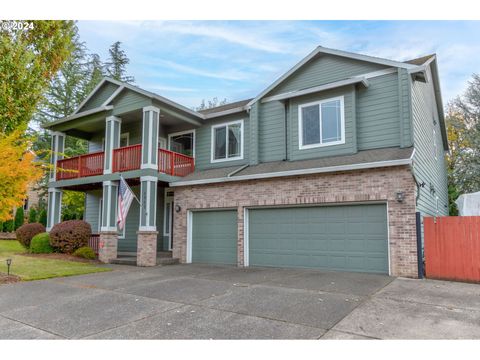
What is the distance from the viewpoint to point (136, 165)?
1370cm

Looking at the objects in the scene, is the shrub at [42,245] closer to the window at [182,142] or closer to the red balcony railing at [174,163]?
the red balcony railing at [174,163]

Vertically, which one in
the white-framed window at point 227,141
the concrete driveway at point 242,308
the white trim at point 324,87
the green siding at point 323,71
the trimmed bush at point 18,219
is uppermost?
the green siding at point 323,71

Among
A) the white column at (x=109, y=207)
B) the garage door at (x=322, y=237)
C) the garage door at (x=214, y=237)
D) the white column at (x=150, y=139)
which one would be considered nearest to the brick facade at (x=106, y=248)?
the white column at (x=109, y=207)

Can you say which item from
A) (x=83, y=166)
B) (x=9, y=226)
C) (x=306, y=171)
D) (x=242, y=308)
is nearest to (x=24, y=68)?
(x=83, y=166)

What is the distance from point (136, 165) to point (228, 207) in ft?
13.1

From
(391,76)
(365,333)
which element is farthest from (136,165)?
(365,333)

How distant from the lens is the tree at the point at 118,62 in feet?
112

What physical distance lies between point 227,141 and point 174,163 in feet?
Answer: 7.70

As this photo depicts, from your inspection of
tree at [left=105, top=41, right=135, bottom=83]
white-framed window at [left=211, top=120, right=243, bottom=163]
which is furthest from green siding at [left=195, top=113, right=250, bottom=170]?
tree at [left=105, top=41, right=135, bottom=83]

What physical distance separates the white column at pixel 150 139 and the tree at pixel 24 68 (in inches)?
143

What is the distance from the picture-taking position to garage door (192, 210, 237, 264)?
495 inches

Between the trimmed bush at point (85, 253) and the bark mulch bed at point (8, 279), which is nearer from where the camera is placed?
the bark mulch bed at point (8, 279)

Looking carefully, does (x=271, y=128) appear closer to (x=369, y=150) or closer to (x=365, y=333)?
(x=369, y=150)

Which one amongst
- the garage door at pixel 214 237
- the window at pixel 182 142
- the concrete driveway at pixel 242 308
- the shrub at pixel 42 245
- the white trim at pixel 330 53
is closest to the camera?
the concrete driveway at pixel 242 308
